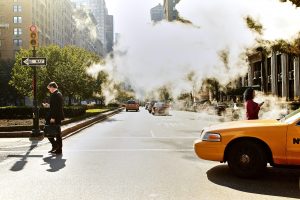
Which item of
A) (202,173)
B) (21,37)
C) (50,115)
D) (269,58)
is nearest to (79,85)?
(269,58)

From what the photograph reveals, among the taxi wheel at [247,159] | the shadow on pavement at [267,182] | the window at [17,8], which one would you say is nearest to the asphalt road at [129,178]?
the shadow on pavement at [267,182]

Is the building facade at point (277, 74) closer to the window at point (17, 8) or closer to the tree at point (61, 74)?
the tree at point (61, 74)

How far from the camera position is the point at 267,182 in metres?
7.44

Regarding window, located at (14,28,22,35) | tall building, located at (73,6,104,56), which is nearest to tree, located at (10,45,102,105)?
window, located at (14,28,22,35)

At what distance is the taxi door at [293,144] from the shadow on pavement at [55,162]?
4.65 meters

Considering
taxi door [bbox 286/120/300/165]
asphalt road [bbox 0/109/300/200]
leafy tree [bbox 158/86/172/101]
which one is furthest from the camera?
leafy tree [bbox 158/86/172/101]

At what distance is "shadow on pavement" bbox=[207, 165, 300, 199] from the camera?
674cm

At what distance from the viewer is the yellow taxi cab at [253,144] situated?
24.4ft

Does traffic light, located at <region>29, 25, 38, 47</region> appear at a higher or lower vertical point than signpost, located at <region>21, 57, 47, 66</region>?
higher

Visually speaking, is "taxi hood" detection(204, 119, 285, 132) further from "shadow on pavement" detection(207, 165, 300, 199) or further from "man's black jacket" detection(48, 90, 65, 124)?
"man's black jacket" detection(48, 90, 65, 124)

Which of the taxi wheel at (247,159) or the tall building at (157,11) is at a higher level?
the tall building at (157,11)

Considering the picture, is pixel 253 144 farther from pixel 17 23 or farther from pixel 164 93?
pixel 164 93

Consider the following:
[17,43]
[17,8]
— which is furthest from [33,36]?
[17,8]

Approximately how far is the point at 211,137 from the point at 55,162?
13.0 feet
